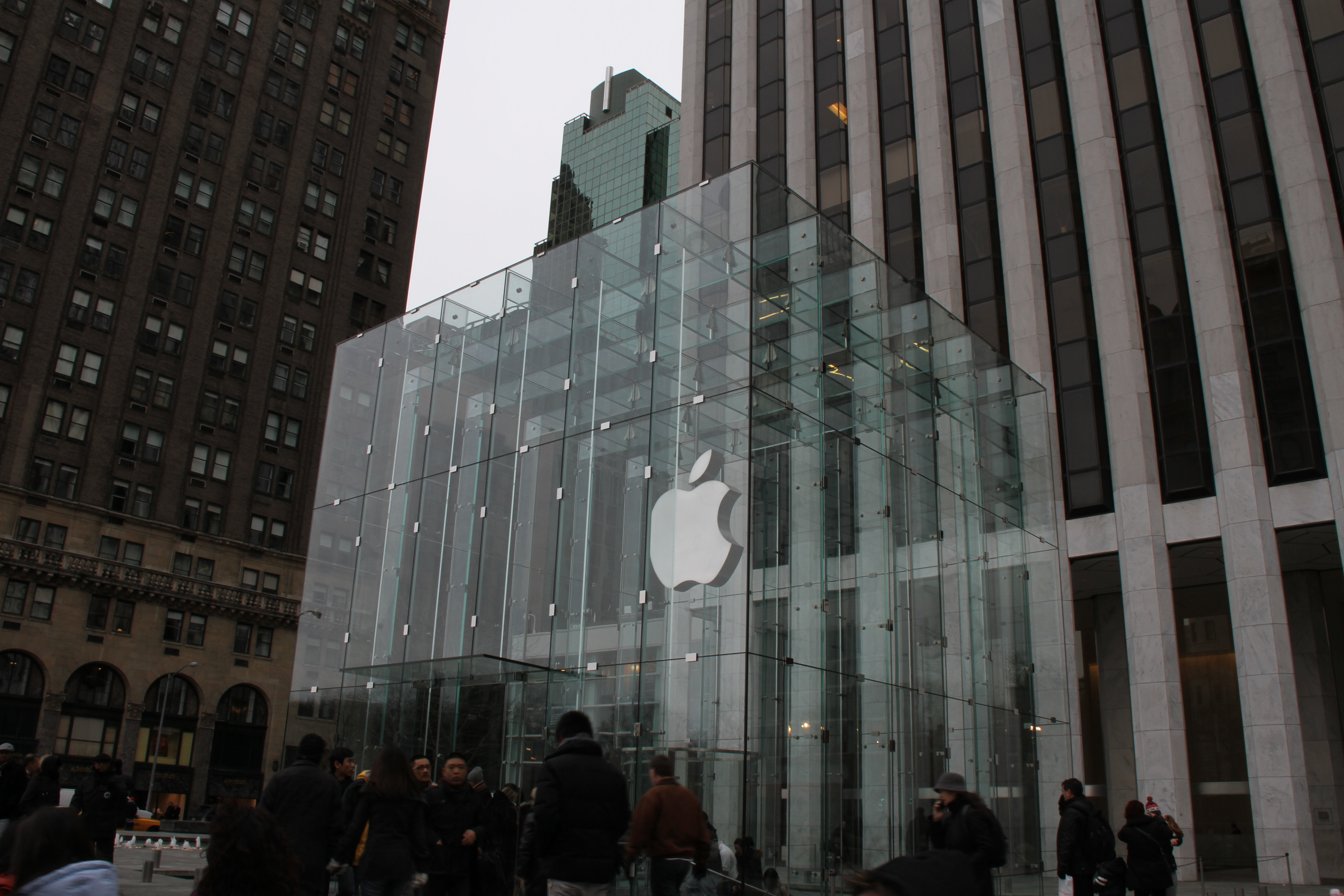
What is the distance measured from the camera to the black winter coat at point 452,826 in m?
9.50

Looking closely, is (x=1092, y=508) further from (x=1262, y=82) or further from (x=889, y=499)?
(x=889, y=499)

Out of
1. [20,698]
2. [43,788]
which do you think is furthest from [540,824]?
[20,698]

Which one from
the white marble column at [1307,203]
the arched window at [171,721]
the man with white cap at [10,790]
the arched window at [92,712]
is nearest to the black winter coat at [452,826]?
the man with white cap at [10,790]

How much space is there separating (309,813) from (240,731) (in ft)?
181

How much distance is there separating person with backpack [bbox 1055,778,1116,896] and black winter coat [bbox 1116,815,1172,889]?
0.78 feet

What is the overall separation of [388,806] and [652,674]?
6.77m

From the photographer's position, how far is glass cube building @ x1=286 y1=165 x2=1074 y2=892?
46.9 feet

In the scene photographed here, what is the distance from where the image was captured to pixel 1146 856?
37.4 feet

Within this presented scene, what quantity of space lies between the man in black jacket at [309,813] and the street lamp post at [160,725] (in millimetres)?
47125

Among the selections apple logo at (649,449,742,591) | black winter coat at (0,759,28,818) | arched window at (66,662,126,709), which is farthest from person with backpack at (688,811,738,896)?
arched window at (66,662,126,709)

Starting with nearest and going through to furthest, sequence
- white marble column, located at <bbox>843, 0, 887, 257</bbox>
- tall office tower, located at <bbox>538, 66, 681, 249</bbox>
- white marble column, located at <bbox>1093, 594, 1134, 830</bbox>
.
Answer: white marble column, located at <bbox>1093, 594, 1134, 830</bbox>
white marble column, located at <bbox>843, 0, 887, 257</bbox>
tall office tower, located at <bbox>538, 66, 681, 249</bbox>

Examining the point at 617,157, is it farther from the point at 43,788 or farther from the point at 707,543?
the point at 43,788

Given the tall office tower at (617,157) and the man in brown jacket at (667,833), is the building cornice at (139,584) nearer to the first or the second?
the man in brown jacket at (667,833)

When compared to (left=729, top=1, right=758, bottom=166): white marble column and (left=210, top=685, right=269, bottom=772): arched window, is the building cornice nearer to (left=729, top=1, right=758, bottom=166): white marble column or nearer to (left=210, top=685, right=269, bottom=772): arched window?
(left=210, top=685, right=269, bottom=772): arched window
